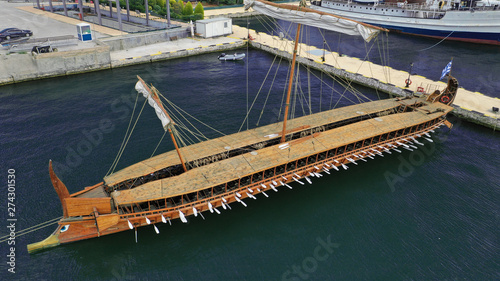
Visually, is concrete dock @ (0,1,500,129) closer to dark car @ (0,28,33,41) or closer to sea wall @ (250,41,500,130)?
sea wall @ (250,41,500,130)

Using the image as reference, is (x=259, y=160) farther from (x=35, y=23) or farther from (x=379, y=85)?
(x=35, y=23)

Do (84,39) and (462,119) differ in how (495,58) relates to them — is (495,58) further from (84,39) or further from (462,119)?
(84,39)

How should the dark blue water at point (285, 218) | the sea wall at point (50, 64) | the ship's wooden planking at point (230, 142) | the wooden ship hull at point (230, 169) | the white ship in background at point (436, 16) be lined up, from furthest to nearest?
the white ship in background at point (436, 16) < the sea wall at point (50, 64) < the ship's wooden planking at point (230, 142) < the wooden ship hull at point (230, 169) < the dark blue water at point (285, 218)

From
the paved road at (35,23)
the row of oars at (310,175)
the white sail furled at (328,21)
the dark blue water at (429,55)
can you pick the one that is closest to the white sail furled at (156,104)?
the row of oars at (310,175)

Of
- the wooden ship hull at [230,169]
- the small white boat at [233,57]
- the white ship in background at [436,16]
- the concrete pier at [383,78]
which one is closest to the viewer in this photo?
the wooden ship hull at [230,169]

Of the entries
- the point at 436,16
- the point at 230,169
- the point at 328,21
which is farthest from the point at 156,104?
the point at 436,16

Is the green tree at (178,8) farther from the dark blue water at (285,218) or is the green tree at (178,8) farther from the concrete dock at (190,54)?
the dark blue water at (285,218)

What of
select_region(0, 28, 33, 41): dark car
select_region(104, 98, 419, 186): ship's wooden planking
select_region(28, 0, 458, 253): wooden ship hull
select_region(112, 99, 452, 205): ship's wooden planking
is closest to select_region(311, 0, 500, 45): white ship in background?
select_region(104, 98, 419, 186): ship's wooden planking

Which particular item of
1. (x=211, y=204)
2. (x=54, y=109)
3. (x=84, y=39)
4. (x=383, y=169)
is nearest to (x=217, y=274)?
(x=211, y=204)
